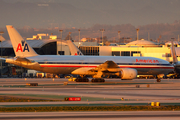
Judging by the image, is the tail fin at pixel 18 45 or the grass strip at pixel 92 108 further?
the tail fin at pixel 18 45

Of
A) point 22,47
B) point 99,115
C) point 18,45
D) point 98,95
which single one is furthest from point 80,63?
point 99,115

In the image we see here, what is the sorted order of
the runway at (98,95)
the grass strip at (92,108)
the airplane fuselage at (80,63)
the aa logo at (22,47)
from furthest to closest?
the aa logo at (22,47) → the airplane fuselage at (80,63) → the runway at (98,95) → the grass strip at (92,108)

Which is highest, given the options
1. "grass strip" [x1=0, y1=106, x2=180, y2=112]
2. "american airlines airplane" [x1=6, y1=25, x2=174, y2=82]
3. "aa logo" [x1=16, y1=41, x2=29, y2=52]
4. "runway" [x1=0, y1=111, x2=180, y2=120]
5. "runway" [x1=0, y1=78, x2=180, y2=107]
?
"aa logo" [x1=16, y1=41, x2=29, y2=52]

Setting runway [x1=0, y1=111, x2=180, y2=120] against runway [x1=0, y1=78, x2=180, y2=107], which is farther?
runway [x1=0, y1=78, x2=180, y2=107]

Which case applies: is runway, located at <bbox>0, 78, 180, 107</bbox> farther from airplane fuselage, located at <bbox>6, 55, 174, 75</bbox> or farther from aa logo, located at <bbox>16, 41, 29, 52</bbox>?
aa logo, located at <bbox>16, 41, 29, 52</bbox>

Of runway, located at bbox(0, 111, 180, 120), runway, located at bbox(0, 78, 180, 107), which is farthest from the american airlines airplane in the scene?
runway, located at bbox(0, 111, 180, 120)

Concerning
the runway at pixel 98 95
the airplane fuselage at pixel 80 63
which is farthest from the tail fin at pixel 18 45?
the runway at pixel 98 95

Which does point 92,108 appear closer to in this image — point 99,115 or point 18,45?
point 99,115

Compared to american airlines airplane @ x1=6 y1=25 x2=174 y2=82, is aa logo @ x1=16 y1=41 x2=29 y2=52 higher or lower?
higher

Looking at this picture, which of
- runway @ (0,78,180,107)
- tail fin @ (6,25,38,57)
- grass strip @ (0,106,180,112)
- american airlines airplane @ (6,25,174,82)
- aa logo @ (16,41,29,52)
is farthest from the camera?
aa logo @ (16,41,29,52)

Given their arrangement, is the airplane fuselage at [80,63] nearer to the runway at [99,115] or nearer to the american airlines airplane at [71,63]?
the american airlines airplane at [71,63]

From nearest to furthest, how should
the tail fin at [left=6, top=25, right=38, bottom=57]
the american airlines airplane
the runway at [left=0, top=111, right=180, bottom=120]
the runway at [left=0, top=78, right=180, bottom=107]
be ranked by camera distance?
1. the runway at [left=0, top=111, right=180, bottom=120]
2. the runway at [left=0, top=78, right=180, bottom=107]
3. the american airlines airplane
4. the tail fin at [left=6, top=25, right=38, bottom=57]

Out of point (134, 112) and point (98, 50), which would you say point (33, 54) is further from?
point (98, 50)

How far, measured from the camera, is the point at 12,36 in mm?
44125
